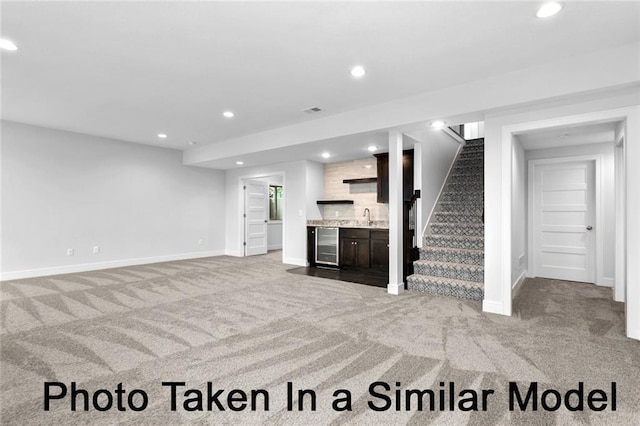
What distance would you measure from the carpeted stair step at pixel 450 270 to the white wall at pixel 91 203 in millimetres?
5692

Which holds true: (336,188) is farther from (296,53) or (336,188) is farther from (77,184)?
(77,184)

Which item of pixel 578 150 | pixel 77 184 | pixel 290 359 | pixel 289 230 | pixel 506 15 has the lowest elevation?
pixel 290 359

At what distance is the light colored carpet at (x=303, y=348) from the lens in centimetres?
188

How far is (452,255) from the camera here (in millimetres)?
5043

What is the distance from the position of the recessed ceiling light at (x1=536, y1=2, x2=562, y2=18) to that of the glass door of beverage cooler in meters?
4.89

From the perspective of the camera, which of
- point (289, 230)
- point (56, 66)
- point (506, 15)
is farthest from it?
point (289, 230)

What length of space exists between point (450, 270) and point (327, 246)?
279 cm

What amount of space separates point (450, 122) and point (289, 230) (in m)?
4.49

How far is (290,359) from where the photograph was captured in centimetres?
251

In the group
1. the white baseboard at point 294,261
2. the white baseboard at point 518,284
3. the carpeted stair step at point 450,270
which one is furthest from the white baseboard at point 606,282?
the white baseboard at point 294,261

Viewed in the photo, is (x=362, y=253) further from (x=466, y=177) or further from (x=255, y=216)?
(x=255, y=216)

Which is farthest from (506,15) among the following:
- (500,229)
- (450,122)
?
(500,229)

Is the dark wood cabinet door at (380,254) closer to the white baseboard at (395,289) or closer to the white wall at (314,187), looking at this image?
the white baseboard at (395,289)

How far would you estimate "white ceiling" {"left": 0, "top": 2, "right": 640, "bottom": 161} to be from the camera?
2357mm
